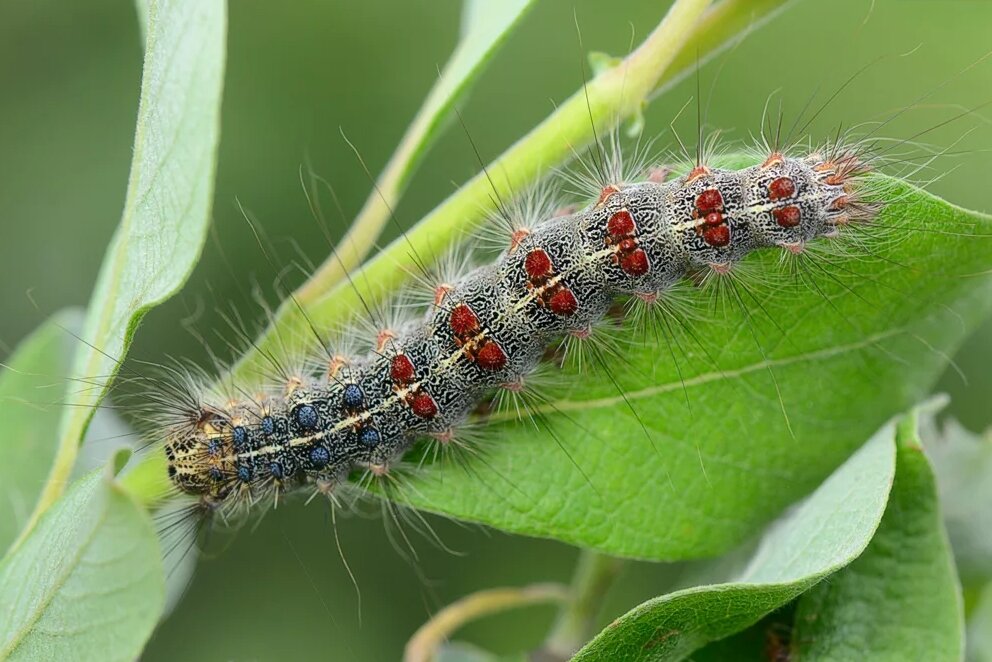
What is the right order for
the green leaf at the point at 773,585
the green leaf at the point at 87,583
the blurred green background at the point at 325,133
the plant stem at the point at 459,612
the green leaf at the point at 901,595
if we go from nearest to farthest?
1. the green leaf at the point at 87,583
2. the green leaf at the point at 773,585
3. the green leaf at the point at 901,595
4. the plant stem at the point at 459,612
5. the blurred green background at the point at 325,133

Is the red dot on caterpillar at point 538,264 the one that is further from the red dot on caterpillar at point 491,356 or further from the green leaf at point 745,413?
the green leaf at point 745,413

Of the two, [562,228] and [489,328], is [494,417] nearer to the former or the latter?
[489,328]

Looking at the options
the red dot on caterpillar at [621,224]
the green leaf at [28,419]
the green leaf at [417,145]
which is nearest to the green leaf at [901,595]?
the red dot on caterpillar at [621,224]

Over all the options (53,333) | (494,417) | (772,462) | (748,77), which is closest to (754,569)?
(772,462)

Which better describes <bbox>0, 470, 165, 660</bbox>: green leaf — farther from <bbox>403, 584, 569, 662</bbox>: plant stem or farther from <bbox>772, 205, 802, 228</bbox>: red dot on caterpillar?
<bbox>772, 205, 802, 228</bbox>: red dot on caterpillar

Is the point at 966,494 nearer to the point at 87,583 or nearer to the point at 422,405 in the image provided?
the point at 422,405

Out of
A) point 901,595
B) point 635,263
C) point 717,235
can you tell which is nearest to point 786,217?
point 717,235
